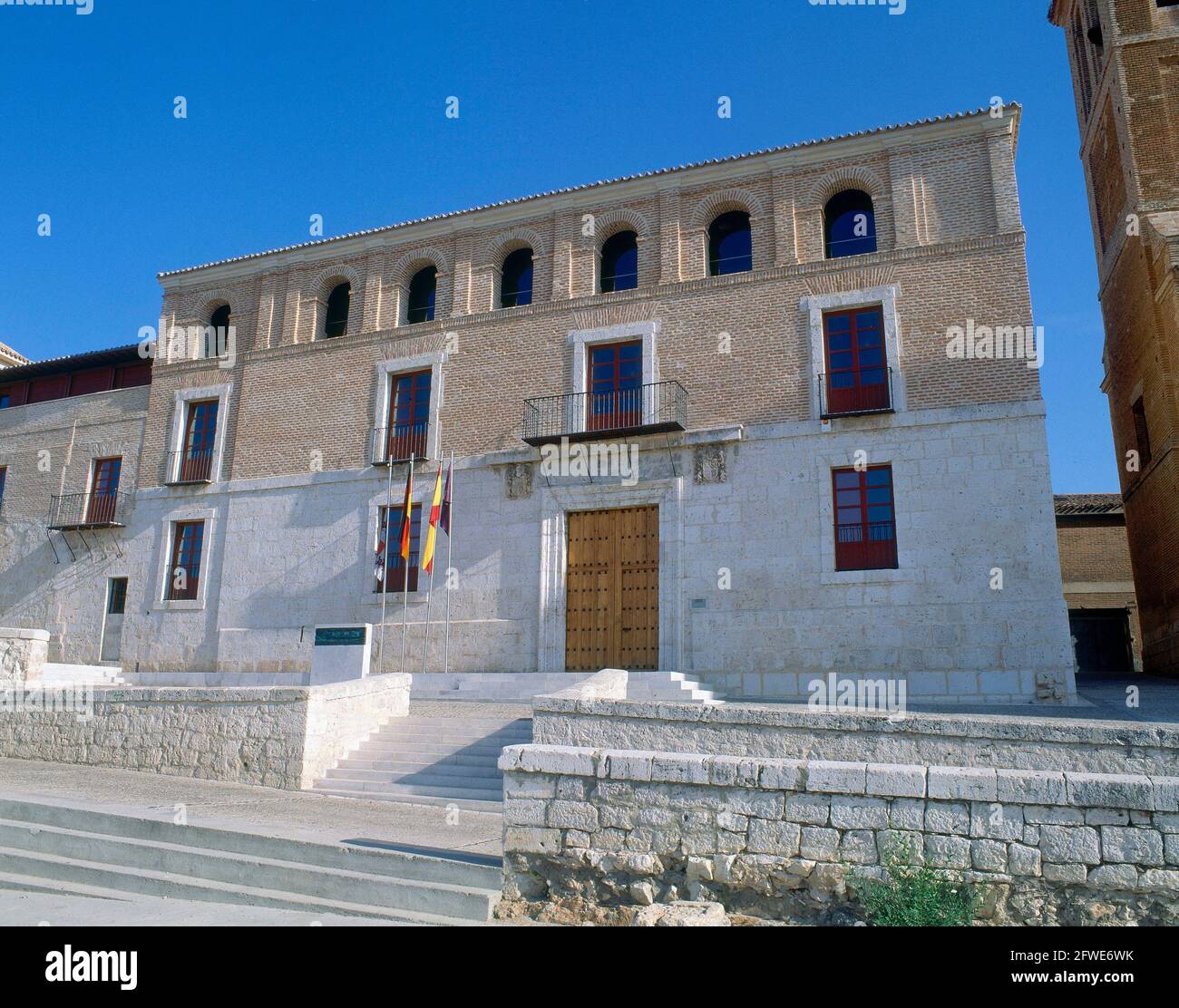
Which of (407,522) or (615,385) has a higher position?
(615,385)

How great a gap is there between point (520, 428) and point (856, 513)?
6448 mm

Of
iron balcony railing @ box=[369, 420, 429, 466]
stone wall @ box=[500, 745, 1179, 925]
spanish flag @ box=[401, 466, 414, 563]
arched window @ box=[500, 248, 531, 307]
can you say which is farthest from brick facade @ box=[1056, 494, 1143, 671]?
stone wall @ box=[500, 745, 1179, 925]

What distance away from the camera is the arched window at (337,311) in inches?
781

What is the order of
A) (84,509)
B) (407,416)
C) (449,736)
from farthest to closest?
(84,509)
(407,416)
(449,736)

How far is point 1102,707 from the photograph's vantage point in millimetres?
11688

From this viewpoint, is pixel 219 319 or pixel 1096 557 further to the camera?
pixel 1096 557

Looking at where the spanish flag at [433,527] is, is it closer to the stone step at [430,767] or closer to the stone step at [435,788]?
the stone step at [430,767]

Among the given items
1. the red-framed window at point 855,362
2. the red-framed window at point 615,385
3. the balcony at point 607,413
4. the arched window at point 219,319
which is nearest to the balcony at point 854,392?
the red-framed window at point 855,362

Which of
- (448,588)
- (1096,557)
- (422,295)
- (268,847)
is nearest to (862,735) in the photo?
(268,847)

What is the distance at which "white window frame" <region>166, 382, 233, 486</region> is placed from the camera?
19578 millimetres

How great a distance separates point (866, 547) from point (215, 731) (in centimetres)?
1000

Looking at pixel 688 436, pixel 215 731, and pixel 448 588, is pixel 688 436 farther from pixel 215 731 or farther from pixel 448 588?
pixel 215 731

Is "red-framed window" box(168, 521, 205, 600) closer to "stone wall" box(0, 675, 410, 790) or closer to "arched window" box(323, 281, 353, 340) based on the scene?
"arched window" box(323, 281, 353, 340)
